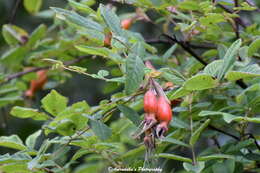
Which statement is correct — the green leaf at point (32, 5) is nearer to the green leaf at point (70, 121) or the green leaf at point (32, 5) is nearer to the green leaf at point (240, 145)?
the green leaf at point (70, 121)

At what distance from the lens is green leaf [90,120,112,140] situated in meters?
1.09

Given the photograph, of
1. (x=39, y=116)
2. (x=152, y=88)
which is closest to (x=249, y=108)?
(x=152, y=88)

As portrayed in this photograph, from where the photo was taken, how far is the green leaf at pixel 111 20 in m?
1.09

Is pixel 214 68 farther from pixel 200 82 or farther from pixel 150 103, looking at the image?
pixel 150 103

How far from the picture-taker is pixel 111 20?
43.6 inches

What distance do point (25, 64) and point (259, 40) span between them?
1.30 metres

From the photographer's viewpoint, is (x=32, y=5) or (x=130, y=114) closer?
(x=130, y=114)

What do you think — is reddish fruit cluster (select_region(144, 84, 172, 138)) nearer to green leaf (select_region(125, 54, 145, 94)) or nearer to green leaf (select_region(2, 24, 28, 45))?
green leaf (select_region(125, 54, 145, 94))

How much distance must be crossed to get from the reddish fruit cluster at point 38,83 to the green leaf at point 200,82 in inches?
47.1

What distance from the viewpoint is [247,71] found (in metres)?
1.05

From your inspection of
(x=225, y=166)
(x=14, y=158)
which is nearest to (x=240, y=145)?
(x=225, y=166)

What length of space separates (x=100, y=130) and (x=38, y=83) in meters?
1.13

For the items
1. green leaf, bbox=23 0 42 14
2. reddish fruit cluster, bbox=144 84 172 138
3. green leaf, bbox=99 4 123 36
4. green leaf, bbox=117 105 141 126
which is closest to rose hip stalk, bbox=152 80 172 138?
reddish fruit cluster, bbox=144 84 172 138

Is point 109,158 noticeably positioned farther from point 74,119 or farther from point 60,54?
point 60,54
